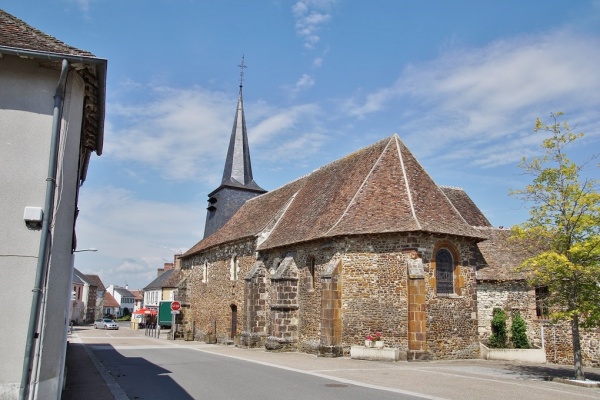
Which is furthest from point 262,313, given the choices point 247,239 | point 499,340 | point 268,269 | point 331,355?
point 499,340

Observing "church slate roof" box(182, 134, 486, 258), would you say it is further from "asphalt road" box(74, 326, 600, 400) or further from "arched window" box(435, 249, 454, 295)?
"asphalt road" box(74, 326, 600, 400)

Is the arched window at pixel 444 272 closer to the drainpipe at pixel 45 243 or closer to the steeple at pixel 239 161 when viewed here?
the drainpipe at pixel 45 243

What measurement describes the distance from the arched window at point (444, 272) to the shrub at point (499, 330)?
2.34m

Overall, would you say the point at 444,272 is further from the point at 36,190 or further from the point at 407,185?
the point at 36,190

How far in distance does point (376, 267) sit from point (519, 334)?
6214 millimetres

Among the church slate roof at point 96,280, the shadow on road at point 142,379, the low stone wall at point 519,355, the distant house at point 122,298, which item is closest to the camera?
the shadow on road at point 142,379

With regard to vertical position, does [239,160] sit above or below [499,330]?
above

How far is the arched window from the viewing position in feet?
62.6

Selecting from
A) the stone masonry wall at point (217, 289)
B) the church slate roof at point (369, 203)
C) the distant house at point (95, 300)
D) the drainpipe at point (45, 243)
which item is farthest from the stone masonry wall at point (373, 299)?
the distant house at point (95, 300)

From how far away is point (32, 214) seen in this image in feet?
20.8

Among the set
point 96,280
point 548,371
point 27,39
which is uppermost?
point 27,39

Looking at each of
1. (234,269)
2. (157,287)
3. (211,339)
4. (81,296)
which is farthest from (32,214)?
(81,296)

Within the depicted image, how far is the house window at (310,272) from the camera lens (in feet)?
69.4

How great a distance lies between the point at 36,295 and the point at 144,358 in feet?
44.5
